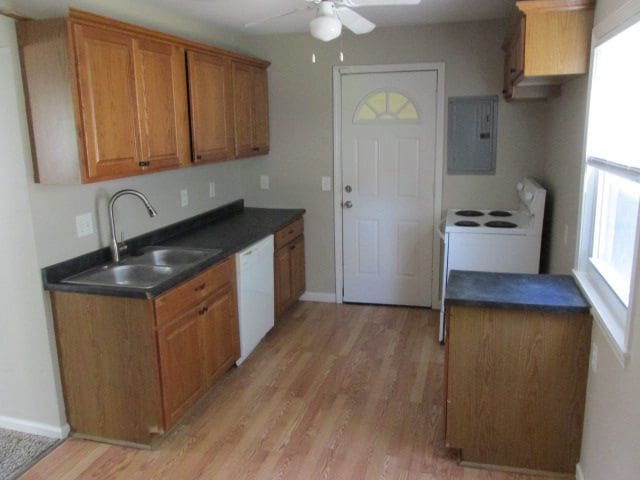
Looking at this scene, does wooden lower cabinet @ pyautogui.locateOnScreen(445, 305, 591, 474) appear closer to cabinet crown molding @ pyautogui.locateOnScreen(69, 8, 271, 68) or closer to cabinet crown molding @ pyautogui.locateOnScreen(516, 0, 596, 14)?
cabinet crown molding @ pyautogui.locateOnScreen(516, 0, 596, 14)

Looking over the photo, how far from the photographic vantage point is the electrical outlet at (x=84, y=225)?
2.83 metres

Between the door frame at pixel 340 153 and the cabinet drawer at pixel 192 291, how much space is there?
1.55m

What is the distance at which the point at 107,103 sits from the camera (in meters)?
2.61

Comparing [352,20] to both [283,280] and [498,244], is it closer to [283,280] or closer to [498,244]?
[498,244]

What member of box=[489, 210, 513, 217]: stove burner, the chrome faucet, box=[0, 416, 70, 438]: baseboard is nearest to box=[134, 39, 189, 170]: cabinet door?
the chrome faucet

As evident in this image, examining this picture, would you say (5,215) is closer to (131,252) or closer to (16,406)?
(131,252)

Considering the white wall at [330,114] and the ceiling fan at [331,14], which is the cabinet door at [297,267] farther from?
the ceiling fan at [331,14]

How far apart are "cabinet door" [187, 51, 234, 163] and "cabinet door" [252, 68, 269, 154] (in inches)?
19.0

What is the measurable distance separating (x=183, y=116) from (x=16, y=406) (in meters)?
1.86

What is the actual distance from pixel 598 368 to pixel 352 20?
1.86m

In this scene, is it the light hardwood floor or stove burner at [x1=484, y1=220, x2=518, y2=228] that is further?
stove burner at [x1=484, y1=220, x2=518, y2=228]

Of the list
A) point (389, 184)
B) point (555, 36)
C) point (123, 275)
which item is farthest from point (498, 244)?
point (123, 275)

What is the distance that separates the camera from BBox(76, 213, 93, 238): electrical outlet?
283 centimetres

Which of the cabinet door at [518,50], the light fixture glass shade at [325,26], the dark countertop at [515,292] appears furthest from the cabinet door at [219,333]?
the cabinet door at [518,50]
